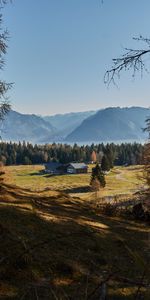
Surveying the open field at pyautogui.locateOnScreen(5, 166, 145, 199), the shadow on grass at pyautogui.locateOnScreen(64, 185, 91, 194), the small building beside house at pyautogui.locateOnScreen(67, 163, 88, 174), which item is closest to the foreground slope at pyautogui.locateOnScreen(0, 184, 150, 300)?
the open field at pyautogui.locateOnScreen(5, 166, 145, 199)

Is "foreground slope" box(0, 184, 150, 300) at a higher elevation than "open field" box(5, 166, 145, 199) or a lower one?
higher

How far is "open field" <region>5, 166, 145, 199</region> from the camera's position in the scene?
379 feet

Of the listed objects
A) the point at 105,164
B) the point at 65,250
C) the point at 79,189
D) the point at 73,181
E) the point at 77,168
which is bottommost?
the point at 79,189

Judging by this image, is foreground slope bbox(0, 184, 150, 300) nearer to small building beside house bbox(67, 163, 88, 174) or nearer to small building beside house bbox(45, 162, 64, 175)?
small building beside house bbox(67, 163, 88, 174)

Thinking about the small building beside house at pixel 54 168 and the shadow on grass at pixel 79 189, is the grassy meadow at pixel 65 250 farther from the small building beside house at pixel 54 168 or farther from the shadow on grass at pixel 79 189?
the small building beside house at pixel 54 168

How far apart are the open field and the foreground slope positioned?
302 feet

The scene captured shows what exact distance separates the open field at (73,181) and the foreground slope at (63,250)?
9212 cm

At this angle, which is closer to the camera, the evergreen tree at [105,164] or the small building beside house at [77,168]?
the evergreen tree at [105,164]

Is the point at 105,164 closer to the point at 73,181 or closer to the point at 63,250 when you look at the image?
the point at 73,181

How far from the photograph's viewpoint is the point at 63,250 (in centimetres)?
848

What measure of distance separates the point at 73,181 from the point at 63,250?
137868 mm

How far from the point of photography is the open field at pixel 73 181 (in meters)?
116

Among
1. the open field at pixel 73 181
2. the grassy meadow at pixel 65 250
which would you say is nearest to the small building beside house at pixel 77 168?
the open field at pixel 73 181

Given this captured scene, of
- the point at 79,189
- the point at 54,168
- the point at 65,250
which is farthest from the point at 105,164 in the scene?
the point at 65,250
